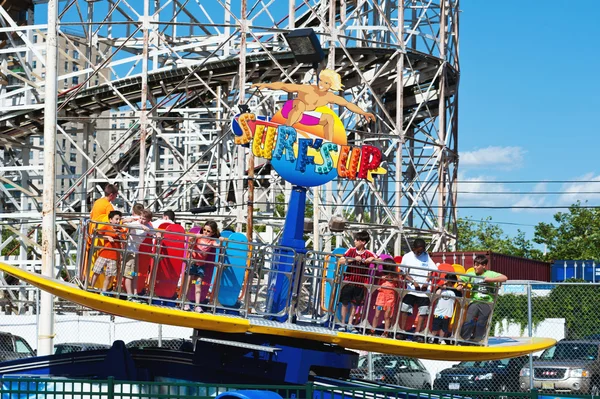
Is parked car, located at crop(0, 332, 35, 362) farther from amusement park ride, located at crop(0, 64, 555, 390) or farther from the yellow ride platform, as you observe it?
the yellow ride platform

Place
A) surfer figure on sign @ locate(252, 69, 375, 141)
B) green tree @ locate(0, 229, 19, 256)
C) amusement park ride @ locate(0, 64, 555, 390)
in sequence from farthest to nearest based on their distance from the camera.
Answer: green tree @ locate(0, 229, 19, 256), surfer figure on sign @ locate(252, 69, 375, 141), amusement park ride @ locate(0, 64, 555, 390)

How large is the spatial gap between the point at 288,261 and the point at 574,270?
119ft

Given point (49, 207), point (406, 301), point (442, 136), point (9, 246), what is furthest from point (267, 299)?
point (9, 246)

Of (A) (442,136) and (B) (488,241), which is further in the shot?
(B) (488,241)

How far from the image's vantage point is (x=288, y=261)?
40.7 ft

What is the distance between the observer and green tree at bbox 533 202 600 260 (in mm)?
68125

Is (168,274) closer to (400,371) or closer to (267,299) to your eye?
(267,299)

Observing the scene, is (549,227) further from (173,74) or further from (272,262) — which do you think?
(272,262)

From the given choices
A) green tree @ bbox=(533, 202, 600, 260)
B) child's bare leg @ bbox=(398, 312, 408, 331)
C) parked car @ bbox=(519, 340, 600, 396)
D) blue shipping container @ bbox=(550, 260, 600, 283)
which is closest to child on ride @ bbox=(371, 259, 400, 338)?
child's bare leg @ bbox=(398, 312, 408, 331)

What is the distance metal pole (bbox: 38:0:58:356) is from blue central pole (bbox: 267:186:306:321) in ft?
19.6

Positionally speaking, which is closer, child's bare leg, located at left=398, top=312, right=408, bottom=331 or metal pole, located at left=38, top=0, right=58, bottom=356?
child's bare leg, located at left=398, top=312, right=408, bottom=331

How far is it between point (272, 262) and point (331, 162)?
159 centimetres

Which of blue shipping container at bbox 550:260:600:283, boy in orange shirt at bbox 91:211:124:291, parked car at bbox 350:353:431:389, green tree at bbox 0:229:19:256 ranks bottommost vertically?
parked car at bbox 350:353:431:389

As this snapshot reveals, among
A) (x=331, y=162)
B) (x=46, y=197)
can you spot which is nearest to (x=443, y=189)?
(x=46, y=197)
